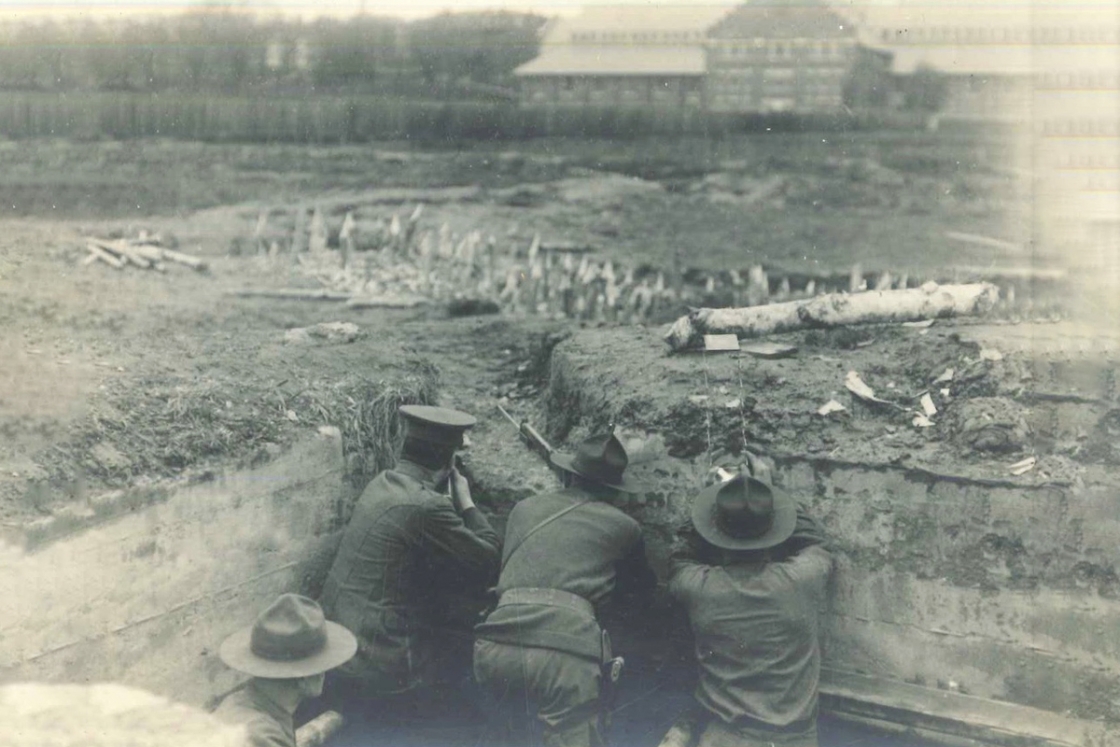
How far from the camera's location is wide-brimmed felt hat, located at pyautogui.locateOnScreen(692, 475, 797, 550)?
4395 millimetres

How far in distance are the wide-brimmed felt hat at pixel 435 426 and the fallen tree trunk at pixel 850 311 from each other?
6.23ft

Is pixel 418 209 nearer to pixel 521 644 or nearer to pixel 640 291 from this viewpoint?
pixel 640 291

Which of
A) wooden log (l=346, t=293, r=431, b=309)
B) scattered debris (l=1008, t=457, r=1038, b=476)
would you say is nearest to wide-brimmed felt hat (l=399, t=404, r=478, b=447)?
scattered debris (l=1008, t=457, r=1038, b=476)

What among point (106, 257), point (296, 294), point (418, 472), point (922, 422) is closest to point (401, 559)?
point (418, 472)

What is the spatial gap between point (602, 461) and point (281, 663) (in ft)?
5.83

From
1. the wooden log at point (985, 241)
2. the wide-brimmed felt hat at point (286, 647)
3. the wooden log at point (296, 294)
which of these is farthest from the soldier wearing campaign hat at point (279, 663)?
the wooden log at point (985, 241)

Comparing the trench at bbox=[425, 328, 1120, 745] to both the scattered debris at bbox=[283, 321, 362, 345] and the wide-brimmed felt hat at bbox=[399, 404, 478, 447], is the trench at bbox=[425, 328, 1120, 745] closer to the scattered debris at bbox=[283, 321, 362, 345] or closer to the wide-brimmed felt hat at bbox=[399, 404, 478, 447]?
the wide-brimmed felt hat at bbox=[399, 404, 478, 447]

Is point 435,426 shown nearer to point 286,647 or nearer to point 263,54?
point 286,647

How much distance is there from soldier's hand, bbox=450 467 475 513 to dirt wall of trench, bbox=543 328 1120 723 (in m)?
0.99

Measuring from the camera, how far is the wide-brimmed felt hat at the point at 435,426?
498 centimetres

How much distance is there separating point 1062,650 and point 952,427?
3.99ft

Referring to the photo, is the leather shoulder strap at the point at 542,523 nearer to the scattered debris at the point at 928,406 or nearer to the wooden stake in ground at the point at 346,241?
the scattered debris at the point at 928,406

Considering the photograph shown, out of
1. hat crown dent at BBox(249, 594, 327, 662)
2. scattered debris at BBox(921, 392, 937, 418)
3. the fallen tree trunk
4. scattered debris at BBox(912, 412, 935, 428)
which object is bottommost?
hat crown dent at BBox(249, 594, 327, 662)

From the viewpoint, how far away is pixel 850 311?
618cm
